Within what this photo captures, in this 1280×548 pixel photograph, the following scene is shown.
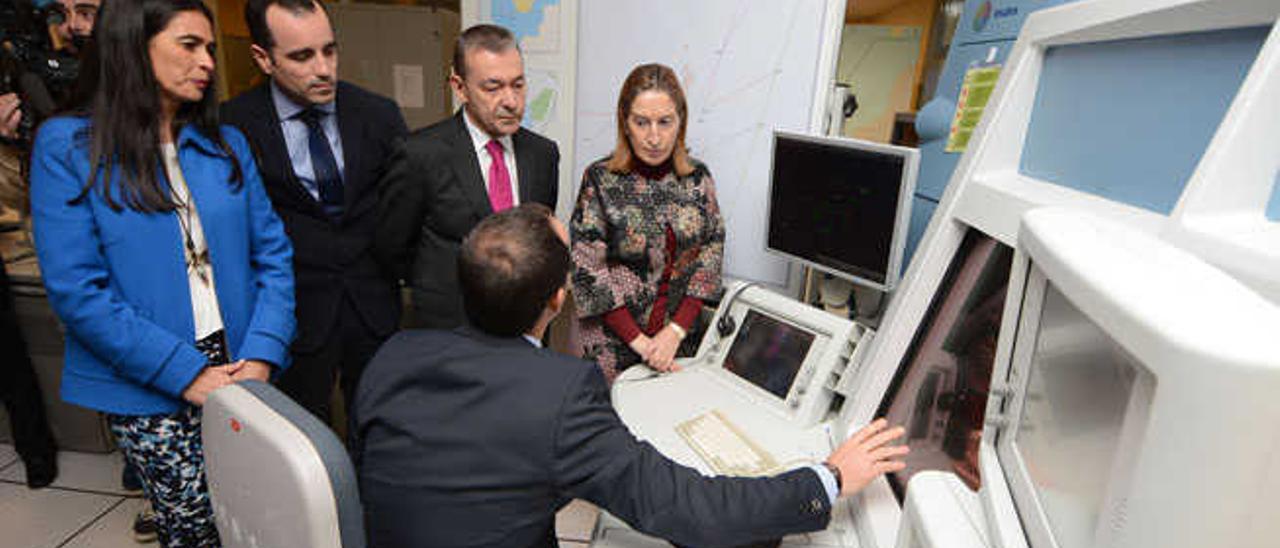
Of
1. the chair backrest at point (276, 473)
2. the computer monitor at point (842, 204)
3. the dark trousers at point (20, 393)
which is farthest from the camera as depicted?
the dark trousers at point (20, 393)

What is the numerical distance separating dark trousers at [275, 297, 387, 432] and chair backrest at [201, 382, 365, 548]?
2.76ft

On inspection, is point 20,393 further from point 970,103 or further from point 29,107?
point 970,103

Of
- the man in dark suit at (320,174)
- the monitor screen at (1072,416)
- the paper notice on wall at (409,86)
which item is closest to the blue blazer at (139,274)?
the man in dark suit at (320,174)

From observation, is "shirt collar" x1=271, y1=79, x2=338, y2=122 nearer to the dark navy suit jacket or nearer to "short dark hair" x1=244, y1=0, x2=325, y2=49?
"short dark hair" x1=244, y1=0, x2=325, y2=49

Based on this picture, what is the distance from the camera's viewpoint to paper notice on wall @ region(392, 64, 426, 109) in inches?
135

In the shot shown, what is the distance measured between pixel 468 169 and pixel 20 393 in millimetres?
1936

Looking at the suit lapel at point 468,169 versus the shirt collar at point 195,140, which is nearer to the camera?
the shirt collar at point 195,140

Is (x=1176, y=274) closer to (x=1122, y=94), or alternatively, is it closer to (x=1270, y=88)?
(x=1270, y=88)

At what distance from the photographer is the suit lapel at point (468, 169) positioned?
1.68 m

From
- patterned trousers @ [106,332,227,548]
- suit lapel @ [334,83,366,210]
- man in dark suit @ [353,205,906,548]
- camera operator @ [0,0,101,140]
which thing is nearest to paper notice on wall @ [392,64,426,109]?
camera operator @ [0,0,101,140]

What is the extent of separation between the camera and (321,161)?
1.62m

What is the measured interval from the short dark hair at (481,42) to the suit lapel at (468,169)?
0.50 feet

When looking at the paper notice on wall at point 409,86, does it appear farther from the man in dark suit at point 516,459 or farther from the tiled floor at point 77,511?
the man in dark suit at point 516,459

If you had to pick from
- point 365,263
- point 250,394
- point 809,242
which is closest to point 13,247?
point 365,263
